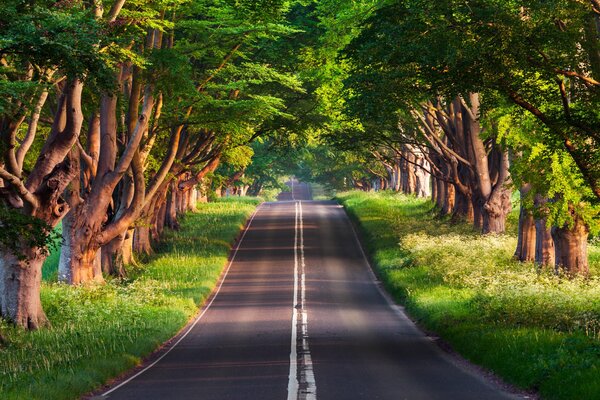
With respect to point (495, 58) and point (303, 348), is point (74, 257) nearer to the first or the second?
point (303, 348)

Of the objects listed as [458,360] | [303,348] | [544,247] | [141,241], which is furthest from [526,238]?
[141,241]

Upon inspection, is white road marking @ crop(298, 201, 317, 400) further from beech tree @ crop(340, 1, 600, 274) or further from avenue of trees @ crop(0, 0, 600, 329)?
beech tree @ crop(340, 1, 600, 274)

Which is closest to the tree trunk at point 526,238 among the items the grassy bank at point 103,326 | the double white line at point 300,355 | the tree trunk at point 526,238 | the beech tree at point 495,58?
the tree trunk at point 526,238

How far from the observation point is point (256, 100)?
104 feet

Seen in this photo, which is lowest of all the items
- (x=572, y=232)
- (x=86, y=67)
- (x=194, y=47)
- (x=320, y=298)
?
(x=320, y=298)

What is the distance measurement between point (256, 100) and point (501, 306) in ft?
41.8

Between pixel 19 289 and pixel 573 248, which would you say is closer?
pixel 19 289

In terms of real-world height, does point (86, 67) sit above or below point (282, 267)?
above

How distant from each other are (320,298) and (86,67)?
18544 mm

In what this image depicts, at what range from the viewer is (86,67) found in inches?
602

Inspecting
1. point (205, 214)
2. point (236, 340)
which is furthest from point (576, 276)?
point (205, 214)

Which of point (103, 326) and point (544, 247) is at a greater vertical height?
point (544, 247)

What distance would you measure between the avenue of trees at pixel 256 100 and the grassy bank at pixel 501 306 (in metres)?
2.17

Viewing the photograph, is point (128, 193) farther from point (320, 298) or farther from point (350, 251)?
point (350, 251)
